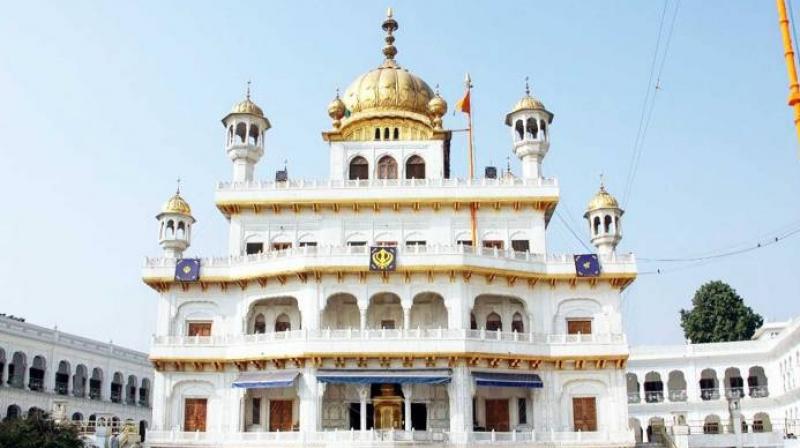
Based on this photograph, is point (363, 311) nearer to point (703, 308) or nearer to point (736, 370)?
point (736, 370)

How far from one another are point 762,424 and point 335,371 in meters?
29.2

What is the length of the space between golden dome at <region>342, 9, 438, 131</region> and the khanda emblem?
8847 millimetres

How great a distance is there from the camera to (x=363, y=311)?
112ft

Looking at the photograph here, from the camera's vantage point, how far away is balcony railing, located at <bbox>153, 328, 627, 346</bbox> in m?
33.4

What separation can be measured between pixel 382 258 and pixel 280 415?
7.62m

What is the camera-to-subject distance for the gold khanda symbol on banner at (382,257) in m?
34.1

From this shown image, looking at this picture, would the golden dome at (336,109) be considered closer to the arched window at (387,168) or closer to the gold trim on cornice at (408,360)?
the arched window at (387,168)

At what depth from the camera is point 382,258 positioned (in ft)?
112

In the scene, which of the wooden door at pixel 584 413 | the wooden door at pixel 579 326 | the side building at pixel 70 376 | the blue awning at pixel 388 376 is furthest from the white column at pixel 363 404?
the side building at pixel 70 376

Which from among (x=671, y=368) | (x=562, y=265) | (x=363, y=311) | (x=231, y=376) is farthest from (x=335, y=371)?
(x=671, y=368)

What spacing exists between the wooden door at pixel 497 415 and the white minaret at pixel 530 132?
972cm

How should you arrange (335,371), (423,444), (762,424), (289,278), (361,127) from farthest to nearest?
(762,424) < (361,127) < (289,278) < (335,371) < (423,444)

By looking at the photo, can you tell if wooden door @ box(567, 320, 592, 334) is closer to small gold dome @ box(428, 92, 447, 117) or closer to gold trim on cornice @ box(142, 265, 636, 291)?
gold trim on cornice @ box(142, 265, 636, 291)

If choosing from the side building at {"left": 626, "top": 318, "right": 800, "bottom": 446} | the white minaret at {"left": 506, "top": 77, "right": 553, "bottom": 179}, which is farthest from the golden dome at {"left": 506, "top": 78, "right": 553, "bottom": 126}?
the side building at {"left": 626, "top": 318, "right": 800, "bottom": 446}
